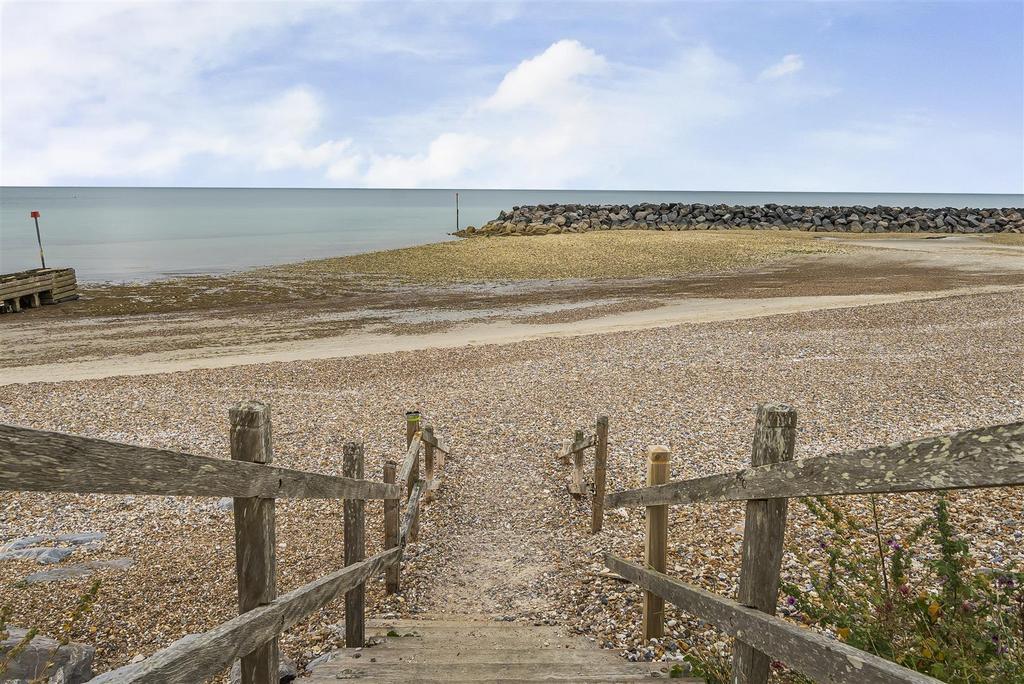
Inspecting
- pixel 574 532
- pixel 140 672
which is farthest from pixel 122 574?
pixel 140 672

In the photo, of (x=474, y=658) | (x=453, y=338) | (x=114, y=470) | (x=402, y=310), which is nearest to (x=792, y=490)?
(x=114, y=470)

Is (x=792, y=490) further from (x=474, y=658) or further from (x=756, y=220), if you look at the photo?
(x=756, y=220)

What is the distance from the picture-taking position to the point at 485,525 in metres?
7.88

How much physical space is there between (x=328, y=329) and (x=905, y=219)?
56046 millimetres

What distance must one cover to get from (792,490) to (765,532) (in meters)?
0.35

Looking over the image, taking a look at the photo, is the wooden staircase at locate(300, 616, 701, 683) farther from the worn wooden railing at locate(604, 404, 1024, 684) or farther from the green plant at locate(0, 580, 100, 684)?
the green plant at locate(0, 580, 100, 684)

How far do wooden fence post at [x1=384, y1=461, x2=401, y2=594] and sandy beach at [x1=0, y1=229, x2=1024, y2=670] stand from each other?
0.79ft

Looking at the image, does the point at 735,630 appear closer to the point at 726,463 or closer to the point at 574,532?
the point at 574,532

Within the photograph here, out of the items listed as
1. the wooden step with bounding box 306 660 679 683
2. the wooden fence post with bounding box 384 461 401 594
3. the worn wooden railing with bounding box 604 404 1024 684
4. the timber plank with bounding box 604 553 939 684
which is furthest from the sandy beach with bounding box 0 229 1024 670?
the worn wooden railing with bounding box 604 404 1024 684

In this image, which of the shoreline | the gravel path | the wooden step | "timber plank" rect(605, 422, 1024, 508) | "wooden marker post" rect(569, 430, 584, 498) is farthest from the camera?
the shoreline

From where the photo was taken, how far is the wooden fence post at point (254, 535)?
2.83 metres

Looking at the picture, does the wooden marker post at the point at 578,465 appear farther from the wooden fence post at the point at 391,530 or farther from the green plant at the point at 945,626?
the green plant at the point at 945,626

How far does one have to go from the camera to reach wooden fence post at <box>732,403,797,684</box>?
271 cm

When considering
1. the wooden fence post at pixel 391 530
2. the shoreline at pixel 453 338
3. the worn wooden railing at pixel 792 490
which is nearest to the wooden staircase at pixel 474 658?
the worn wooden railing at pixel 792 490
